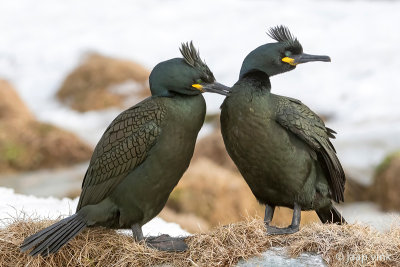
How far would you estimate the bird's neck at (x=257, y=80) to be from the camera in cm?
544

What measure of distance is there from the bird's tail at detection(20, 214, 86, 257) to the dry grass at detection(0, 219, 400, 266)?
13 centimetres

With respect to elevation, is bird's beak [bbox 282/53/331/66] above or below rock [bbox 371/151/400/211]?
below

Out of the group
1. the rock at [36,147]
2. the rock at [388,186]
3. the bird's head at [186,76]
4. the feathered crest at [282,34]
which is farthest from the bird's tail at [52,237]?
the rock at [36,147]

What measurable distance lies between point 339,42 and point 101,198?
706 inches

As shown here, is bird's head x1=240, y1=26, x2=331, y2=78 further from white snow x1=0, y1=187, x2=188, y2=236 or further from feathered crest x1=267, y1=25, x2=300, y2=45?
white snow x1=0, y1=187, x2=188, y2=236

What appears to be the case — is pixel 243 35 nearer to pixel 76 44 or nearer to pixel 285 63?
pixel 76 44

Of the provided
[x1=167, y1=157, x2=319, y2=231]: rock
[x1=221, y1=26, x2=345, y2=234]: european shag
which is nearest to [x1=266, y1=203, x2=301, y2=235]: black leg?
[x1=221, y1=26, x2=345, y2=234]: european shag

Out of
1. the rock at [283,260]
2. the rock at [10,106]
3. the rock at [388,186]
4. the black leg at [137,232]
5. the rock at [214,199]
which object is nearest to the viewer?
the rock at [283,260]

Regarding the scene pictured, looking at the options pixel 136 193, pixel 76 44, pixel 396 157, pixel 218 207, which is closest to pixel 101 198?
pixel 136 193

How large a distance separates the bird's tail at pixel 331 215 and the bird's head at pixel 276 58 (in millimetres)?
1396

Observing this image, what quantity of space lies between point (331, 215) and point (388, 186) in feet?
22.7

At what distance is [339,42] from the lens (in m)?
22.0

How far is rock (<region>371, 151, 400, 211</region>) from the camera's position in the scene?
12258 mm

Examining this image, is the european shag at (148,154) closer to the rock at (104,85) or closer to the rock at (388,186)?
the rock at (388,186)
